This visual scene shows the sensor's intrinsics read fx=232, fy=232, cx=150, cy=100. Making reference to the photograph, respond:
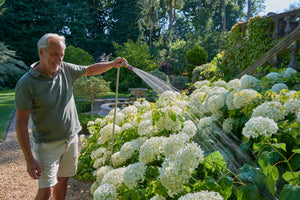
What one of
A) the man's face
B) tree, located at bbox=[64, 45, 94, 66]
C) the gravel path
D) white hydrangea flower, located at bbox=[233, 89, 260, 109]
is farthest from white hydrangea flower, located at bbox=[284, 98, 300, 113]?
tree, located at bbox=[64, 45, 94, 66]

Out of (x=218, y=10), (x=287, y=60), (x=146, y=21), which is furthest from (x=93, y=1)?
(x=287, y=60)

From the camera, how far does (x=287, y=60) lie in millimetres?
3785

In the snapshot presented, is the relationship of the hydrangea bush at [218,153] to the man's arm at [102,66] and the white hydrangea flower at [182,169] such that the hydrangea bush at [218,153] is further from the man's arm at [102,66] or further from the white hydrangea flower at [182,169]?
the man's arm at [102,66]

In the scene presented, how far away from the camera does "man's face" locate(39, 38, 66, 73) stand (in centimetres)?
176

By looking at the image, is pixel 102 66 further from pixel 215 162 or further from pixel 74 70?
pixel 215 162

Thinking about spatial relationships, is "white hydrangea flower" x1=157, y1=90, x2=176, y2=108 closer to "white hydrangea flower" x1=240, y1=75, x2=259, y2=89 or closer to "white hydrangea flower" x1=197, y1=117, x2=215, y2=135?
"white hydrangea flower" x1=197, y1=117, x2=215, y2=135

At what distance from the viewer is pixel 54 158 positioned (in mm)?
1989

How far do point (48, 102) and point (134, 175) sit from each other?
0.95 m

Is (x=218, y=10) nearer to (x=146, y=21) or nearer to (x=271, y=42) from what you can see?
(x=146, y=21)

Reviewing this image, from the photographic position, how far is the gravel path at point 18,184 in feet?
9.60

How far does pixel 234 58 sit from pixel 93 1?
23443mm

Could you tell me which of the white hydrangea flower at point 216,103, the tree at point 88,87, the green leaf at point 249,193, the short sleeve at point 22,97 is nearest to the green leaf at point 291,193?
the green leaf at point 249,193

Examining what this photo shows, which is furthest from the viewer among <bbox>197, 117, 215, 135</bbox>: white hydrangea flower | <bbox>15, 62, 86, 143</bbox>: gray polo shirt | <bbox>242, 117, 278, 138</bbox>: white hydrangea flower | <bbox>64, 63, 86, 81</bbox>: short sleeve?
<bbox>64, 63, 86, 81</bbox>: short sleeve

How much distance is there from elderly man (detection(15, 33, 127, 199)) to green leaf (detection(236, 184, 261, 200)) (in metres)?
1.48
